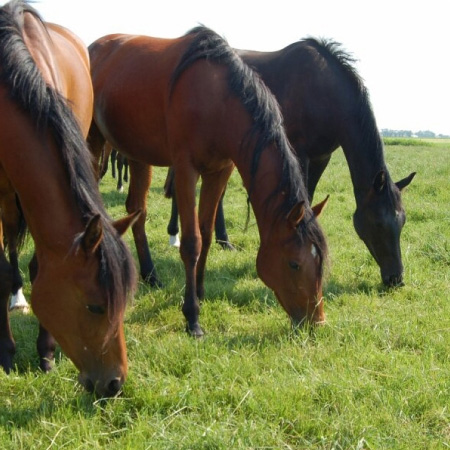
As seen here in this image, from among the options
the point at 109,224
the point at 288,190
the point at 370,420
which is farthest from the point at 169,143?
the point at 370,420

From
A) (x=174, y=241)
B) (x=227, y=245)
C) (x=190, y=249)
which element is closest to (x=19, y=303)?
(x=190, y=249)

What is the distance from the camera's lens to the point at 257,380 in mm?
3189

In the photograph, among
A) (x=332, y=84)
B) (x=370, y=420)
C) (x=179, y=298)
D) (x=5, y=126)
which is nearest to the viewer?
(x=370, y=420)

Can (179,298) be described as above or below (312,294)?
below

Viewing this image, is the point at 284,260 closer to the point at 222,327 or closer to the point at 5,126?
the point at 222,327

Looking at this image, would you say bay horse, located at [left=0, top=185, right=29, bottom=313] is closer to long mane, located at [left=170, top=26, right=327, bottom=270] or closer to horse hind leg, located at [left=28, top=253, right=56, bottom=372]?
horse hind leg, located at [left=28, top=253, right=56, bottom=372]

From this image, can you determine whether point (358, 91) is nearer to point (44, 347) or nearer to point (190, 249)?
point (190, 249)

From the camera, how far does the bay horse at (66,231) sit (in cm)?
273

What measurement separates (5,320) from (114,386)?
111cm

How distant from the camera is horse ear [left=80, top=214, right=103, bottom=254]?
8.50 ft

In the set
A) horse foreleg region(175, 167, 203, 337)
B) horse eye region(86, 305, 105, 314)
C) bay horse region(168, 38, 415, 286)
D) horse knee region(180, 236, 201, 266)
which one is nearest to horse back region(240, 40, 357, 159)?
bay horse region(168, 38, 415, 286)

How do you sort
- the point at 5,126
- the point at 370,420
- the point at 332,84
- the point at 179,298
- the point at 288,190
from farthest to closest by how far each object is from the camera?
the point at 332,84 → the point at 179,298 → the point at 288,190 → the point at 5,126 → the point at 370,420

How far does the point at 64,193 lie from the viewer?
9.39 ft

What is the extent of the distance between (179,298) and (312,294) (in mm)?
1463
